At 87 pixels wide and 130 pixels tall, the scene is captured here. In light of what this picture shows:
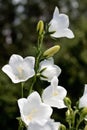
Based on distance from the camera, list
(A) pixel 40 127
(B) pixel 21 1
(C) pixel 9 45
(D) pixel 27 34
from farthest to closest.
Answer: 1. (B) pixel 21 1
2. (D) pixel 27 34
3. (C) pixel 9 45
4. (A) pixel 40 127

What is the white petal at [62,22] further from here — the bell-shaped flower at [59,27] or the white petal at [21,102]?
the white petal at [21,102]

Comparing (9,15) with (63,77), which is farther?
(9,15)

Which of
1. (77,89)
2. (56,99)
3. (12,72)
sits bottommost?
(56,99)

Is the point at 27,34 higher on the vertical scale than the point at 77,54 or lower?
higher

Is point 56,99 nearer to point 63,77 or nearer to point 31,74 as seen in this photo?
point 31,74

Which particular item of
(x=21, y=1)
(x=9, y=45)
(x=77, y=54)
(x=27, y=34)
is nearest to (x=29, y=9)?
(x=21, y=1)

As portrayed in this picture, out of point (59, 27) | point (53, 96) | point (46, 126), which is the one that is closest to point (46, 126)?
point (46, 126)
